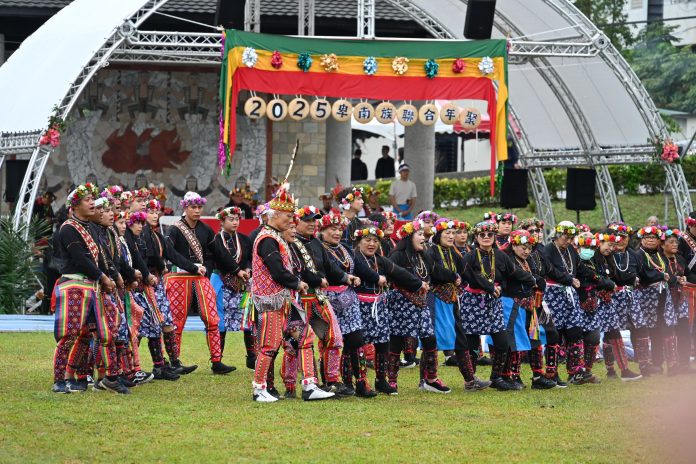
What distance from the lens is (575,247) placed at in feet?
43.2

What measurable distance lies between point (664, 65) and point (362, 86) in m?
18.4

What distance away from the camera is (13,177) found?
1947 centimetres

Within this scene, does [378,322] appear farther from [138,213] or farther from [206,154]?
[206,154]

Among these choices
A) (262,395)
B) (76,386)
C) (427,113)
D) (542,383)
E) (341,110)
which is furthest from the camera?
(427,113)

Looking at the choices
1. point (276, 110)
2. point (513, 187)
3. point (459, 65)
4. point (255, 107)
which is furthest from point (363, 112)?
point (513, 187)

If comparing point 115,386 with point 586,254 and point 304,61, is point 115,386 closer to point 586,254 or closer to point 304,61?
point 586,254

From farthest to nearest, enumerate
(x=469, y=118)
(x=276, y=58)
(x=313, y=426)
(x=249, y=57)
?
1. (x=469, y=118)
2. (x=276, y=58)
3. (x=249, y=57)
4. (x=313, y=426)

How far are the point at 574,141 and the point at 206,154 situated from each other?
6951mm

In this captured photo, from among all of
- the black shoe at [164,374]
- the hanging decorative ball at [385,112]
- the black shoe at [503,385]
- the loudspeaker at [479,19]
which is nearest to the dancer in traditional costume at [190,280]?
the black shoe at [164,374]

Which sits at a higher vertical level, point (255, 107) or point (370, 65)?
point (370, 65)

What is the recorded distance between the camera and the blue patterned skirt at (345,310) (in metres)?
10.9

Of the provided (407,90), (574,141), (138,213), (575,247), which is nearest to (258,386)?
(138,213)

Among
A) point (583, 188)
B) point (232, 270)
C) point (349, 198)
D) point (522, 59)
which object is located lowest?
point (232, 270)

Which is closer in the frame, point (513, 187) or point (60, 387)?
point (60, 387)
